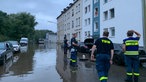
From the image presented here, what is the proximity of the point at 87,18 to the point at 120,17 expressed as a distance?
16124 mm

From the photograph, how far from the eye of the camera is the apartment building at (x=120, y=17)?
24062 millimetres

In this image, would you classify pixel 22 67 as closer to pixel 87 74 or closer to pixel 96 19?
pixel 87 74

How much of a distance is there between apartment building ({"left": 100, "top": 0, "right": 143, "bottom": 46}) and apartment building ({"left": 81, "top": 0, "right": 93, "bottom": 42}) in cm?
667

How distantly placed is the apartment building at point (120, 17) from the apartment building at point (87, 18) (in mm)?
6672

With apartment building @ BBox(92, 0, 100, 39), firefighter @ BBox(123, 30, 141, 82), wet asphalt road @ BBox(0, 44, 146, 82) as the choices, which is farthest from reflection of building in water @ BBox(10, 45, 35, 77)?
apartment building @ BBox(92, 0, 100, 39)

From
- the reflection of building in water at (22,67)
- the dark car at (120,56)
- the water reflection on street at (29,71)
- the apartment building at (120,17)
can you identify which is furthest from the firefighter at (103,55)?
the apartment building at (120,17)

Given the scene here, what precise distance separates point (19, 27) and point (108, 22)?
122ft

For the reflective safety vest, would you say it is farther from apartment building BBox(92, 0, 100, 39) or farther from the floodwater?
apartment building BBox(92, 0, 100, 39)

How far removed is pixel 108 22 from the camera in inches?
1266

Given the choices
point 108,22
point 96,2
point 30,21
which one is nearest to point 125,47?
point 108,22

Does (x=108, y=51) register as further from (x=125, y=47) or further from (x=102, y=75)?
(x=125, y=47)

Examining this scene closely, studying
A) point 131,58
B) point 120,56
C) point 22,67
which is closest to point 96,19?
point 120,56

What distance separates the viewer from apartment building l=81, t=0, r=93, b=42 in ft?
139

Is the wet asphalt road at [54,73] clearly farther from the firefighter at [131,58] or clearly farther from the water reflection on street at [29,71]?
the firefighter at [131,58]
